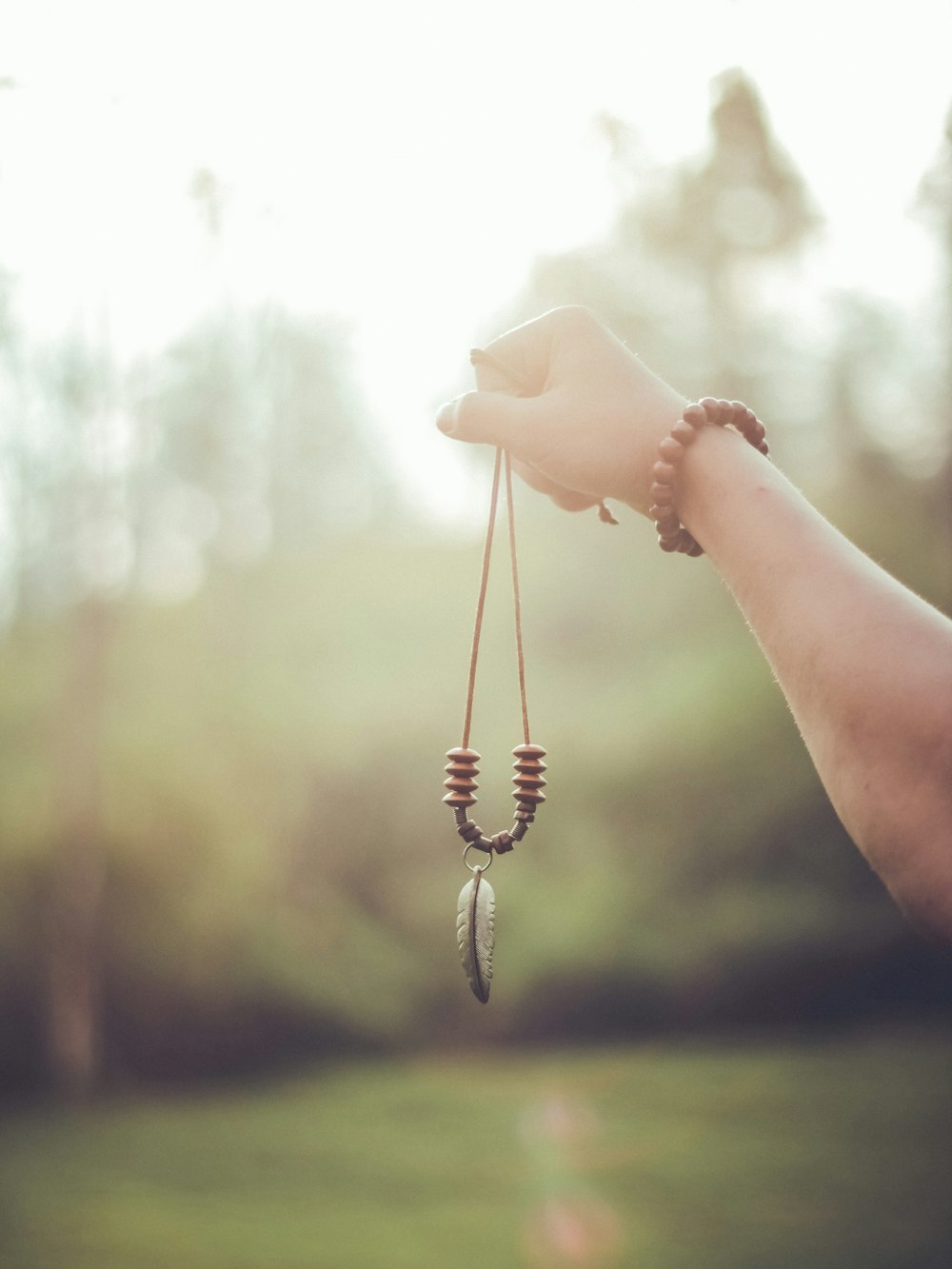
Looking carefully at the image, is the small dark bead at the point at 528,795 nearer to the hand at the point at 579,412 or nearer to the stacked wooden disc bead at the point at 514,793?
the stacked wooden disc bead at the point at 514,793

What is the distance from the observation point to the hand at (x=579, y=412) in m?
1.01

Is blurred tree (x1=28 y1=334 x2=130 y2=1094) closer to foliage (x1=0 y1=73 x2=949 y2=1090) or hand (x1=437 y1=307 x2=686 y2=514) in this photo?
foliage (x1=0 y1=73 x2=949 y2=1090)

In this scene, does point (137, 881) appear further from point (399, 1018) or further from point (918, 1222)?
point (918, 1222)

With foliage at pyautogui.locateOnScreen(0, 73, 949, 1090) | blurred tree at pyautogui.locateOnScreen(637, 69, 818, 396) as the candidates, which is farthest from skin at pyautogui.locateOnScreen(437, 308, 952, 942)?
blurred tree at pyautogui.locateOnScreen(637, 69, 818, 396)

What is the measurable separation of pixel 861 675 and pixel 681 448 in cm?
30

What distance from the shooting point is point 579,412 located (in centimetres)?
103

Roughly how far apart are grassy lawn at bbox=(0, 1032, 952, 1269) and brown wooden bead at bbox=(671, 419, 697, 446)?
350 centimetres

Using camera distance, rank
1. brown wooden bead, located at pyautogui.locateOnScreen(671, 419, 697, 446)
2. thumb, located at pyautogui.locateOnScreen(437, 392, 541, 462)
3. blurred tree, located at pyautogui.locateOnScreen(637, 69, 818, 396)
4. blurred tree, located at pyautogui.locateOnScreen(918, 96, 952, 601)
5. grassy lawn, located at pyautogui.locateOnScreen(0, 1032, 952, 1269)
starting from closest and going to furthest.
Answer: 1. brown wooden bead, located at pyautogui.locateOnScreen(671, 419, 697, 446)
2. thumb, located at pyautogui.locateOnScreen(437, 392, 541, 462)
3. grassy lawn, located at pyautogui.locateOnScreen(0, 1032, 952, 1269)
4. blurred tree, located at pyautogui.locateOnScreen(918, 96, 952, 601)
5. blurred tree, located at pyautogui.locateOnScreen(637, 69, 818, 396)

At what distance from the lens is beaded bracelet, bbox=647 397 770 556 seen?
96 cm

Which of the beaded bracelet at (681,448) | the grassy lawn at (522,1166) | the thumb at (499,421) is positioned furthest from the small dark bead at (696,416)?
the grassy lawn at (522,1166)

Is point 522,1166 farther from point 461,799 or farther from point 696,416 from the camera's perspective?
point 696,416

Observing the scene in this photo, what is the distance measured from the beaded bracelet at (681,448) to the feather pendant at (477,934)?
1.31 ft

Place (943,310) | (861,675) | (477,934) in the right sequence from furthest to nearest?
1. (943,310)
2. (477,934)
3. (861,675)

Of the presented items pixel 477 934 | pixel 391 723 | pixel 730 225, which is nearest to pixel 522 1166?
pixel 391 723
